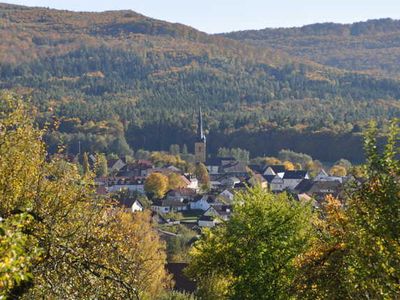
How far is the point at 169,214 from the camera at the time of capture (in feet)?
243

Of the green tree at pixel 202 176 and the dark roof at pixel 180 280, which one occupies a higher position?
the dark roof at pixel 180 280

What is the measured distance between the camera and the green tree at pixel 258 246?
1805cm

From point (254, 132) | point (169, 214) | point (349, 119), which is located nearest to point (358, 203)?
point (169, 214)

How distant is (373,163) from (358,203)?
66 cm

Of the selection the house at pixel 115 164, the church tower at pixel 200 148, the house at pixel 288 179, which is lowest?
the church tower at pixel 200 148

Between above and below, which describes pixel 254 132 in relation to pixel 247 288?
below

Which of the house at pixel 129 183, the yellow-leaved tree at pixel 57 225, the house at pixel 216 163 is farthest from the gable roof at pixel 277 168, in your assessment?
the yellow-leaved tree at pixel 57 225

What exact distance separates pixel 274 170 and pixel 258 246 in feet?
323

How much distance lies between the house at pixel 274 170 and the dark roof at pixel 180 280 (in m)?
75.3

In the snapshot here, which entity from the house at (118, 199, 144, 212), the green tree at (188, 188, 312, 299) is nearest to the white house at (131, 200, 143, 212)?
the house at (118, 199, 144, 212)

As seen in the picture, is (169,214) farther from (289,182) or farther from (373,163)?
(373,163)

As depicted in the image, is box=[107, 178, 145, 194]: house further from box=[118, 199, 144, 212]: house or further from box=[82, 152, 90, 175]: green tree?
box=[118, 199, 144, 212]: house

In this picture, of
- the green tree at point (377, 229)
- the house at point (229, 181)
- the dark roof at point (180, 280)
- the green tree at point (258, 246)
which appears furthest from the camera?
the house at point (229, 181)

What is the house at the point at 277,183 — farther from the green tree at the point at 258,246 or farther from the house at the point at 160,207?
the green tree at the point at 258,246
